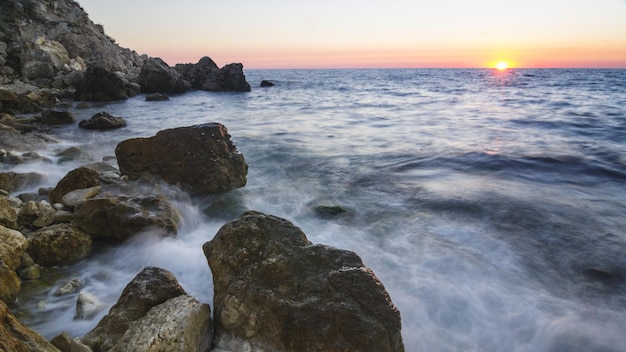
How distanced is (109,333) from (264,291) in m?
1.20

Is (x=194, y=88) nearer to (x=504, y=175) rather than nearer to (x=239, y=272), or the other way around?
(x=504, y=175)

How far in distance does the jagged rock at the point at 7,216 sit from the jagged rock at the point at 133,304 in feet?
7.22

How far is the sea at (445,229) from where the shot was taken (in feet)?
12.4

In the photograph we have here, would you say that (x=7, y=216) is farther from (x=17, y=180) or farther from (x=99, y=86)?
(x=99, y=86)

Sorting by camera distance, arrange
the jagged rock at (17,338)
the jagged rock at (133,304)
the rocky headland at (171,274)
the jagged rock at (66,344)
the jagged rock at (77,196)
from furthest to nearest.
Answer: the jagged rock at (77,196) → the jagged rock at (133,304) → the rocky headland at (171,274) → the jagged rock at (66,344) → the jagged rock at (17,338)

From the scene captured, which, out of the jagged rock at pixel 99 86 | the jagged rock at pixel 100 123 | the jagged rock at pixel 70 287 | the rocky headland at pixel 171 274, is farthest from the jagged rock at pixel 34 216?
the jagged rock at pixel 99 86

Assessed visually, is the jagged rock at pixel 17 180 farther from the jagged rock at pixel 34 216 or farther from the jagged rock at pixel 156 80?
the jagged rock at pixel 156 80

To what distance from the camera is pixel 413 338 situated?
3551 mm

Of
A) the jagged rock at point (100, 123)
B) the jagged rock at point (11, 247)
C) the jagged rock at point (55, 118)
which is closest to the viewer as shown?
the jagged rock at point (11, 247)

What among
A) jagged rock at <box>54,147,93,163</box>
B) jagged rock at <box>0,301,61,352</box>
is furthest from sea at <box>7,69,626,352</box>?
jagged rock at <box>0,301,61,352</box>

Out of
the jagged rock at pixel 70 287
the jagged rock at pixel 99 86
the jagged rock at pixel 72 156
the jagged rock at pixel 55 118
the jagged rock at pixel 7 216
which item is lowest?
the jagged rock at pixel 70 287

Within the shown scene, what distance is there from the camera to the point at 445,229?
586 centimetres

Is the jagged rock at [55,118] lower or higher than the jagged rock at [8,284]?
higher

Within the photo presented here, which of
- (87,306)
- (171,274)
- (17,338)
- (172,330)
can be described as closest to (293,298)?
(172,330)
